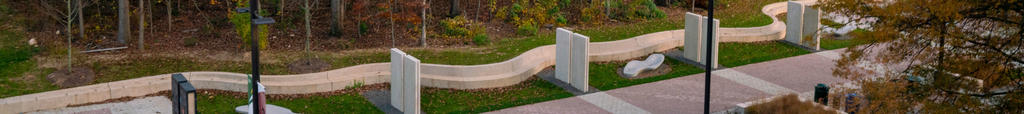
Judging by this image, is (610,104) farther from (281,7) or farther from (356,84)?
(281,7)

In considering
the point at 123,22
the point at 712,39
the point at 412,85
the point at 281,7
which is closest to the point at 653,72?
the point at 712,39

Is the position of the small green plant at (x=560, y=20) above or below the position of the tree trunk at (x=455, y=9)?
below

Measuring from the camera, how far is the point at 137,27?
27.1 m

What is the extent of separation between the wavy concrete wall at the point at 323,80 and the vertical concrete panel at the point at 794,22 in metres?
4.45

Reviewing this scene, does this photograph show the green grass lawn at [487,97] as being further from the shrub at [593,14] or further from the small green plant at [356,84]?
the shrub at [593,14]

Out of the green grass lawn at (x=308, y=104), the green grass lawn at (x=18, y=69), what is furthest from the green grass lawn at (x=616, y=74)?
the green grass lawn at (x=18, y=69)

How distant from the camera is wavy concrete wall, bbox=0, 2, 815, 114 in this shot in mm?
20984

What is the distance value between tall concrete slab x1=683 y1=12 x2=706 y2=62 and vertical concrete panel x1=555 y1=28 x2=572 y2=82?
10.6ft

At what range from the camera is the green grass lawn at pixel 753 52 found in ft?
87.3

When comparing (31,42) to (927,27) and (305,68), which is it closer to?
(305,68)

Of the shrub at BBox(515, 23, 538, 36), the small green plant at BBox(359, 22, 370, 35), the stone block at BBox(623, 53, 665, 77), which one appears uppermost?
the small green plant at BBox(359, 22, 370, 35)

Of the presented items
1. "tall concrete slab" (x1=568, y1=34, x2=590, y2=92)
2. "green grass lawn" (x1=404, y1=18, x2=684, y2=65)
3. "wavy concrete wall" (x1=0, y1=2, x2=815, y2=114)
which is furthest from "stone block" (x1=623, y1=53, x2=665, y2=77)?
"green grass lawn" (x1=404, y1=18, x2=684, y2=65)

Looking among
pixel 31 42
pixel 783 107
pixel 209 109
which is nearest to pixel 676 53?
pixel 783 107

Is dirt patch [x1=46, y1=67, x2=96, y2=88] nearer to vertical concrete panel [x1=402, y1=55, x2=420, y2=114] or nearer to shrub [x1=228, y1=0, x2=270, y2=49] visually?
shrub [x1=228, y1=0, x2=270, y2=49]
